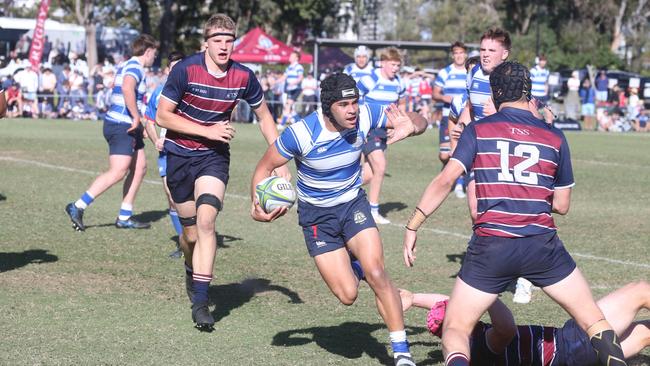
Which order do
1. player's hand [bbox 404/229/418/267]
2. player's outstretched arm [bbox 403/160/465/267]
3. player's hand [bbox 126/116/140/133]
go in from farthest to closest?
1. player's hand [bbox 126/116/140/133]
2. player's hand [bbox 404/229/418/267]
3. player's outstretched arm [bbox 403/160/465/267]

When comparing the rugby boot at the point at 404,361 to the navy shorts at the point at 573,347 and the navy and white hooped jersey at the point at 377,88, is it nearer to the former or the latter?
the navy shorts at the point at 573,347

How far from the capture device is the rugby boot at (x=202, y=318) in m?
7.57

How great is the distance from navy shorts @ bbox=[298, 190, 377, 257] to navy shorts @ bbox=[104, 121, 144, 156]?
5667 millimetres

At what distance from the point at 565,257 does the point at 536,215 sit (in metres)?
0.30

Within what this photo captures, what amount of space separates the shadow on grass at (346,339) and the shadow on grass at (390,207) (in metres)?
6.58

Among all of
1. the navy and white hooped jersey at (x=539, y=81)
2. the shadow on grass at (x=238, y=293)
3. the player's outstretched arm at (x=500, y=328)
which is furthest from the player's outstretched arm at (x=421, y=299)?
the navy and white hooped jersey at (x=539, y=81)

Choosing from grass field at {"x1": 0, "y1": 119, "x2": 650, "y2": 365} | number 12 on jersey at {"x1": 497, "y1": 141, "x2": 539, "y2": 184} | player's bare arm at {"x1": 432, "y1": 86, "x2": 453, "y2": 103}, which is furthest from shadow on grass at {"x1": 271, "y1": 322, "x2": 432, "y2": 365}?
player's bare arm at {"x1": 432, "y1": 86, "x2": 453, "y2": 103}

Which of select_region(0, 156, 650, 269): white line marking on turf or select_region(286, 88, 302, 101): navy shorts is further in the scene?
select_region(286, 88, 302, 101): navy shorts

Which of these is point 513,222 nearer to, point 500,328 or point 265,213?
point 500,328

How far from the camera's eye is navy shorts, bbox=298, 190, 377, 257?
22.9ft

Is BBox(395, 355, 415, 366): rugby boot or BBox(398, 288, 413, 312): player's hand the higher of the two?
BBox(398, 288, 413, 312): player's hand

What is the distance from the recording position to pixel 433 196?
19.6 feet

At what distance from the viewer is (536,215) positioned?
5.72m

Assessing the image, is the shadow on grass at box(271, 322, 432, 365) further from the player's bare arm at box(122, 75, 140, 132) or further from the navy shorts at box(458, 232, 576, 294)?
the player's bare arm at box(122, 75, 140, 132)
